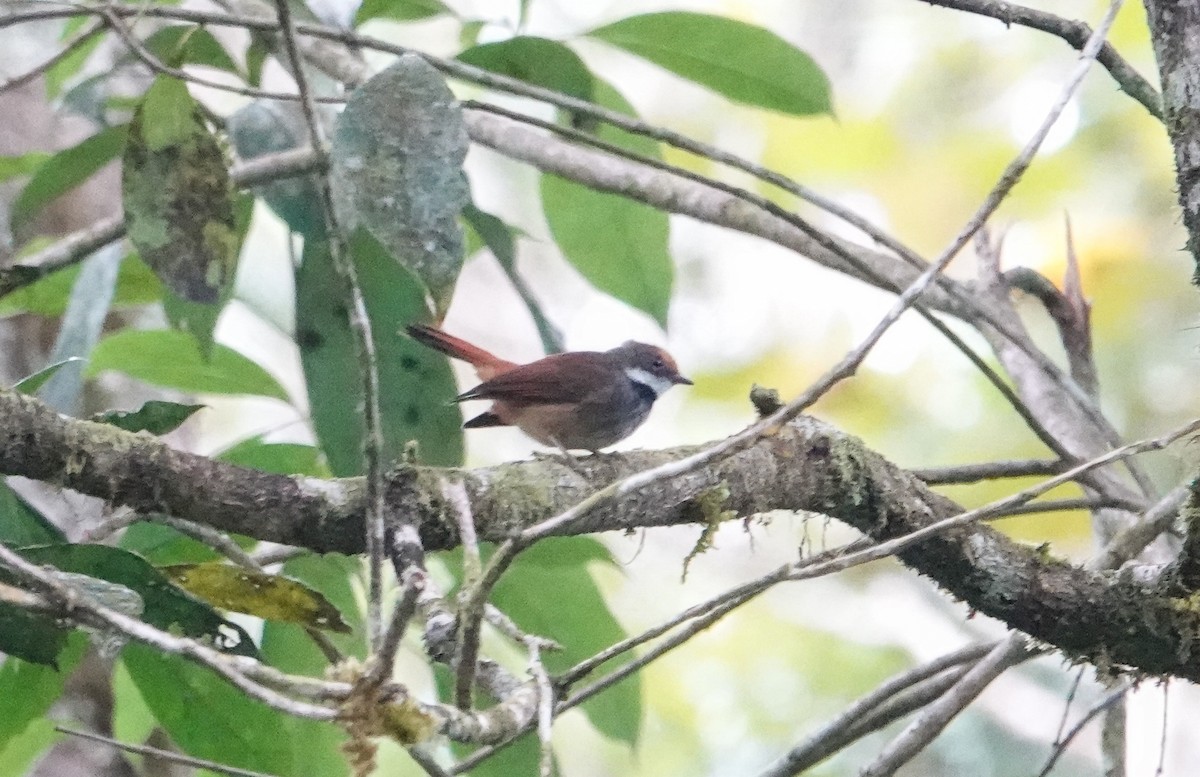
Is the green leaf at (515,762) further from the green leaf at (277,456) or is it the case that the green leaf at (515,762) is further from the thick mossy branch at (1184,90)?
the thick mossy branch at (1184,90)

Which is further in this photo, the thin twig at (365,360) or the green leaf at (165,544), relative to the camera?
the green leaf at (165,544)

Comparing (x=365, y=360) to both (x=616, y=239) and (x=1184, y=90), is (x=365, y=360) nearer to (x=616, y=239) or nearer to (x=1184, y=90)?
(x=1184, y=90)

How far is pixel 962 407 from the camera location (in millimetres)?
4781

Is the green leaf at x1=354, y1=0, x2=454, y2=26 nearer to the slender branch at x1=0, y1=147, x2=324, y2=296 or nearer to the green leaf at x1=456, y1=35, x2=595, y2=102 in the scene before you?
the green leaf at x1=456, y1=35, x2=595, y2=102

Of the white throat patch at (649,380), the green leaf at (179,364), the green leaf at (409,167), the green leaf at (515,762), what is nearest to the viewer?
the green leaf at (409,167)

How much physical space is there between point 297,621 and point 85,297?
105 cm

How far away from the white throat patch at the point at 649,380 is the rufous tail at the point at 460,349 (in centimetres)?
34

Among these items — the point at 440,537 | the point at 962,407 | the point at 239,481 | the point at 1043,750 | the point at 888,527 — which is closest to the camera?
the point at 239,481

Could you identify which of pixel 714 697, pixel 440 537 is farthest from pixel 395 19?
pixel 714 697

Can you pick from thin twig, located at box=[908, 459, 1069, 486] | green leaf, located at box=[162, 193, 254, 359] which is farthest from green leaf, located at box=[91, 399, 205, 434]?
thin twig, located at box=[908, 459, 1069, 486]

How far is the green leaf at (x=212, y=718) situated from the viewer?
1.78 metres

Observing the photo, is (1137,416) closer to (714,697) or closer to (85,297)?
(714,697)

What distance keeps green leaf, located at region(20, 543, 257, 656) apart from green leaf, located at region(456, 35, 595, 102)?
50.4 inches

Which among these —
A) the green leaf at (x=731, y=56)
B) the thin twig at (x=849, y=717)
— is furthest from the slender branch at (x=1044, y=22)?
the thin twig at (x=849, y=717)
